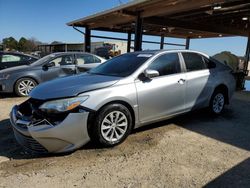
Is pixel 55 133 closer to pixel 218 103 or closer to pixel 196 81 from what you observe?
pixel 196 81

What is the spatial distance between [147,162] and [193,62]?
8.62 feet

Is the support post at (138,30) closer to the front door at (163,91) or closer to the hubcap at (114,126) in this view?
the front door at (163,91)

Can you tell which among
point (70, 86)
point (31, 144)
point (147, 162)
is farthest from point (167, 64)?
point (31, 144)

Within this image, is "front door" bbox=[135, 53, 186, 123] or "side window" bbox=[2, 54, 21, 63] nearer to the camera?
"front door" bbox=[135, 53, 186, 123]

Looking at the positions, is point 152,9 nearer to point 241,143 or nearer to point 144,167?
point 241,143

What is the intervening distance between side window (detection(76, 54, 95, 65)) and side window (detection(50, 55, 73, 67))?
249 millimetres

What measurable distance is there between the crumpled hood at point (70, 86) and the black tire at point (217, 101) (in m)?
2.52

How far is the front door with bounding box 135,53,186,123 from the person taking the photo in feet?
14.1

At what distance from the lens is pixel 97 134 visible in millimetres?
3785

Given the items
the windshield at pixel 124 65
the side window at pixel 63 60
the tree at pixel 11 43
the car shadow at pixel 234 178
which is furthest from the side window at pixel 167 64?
the tree at pixel 11 43

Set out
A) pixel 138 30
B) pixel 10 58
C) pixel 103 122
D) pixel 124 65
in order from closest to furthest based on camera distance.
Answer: pixel 103 122, pixel 124 65, pixel 10 58, pixel 138 30

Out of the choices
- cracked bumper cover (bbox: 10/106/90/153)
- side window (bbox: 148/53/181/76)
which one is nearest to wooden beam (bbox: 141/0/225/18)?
side window (bbox: 148/53/181/76)

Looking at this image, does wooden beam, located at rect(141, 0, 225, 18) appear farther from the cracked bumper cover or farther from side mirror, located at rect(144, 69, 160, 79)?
the cracked bumper cover

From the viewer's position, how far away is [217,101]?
5820mm
